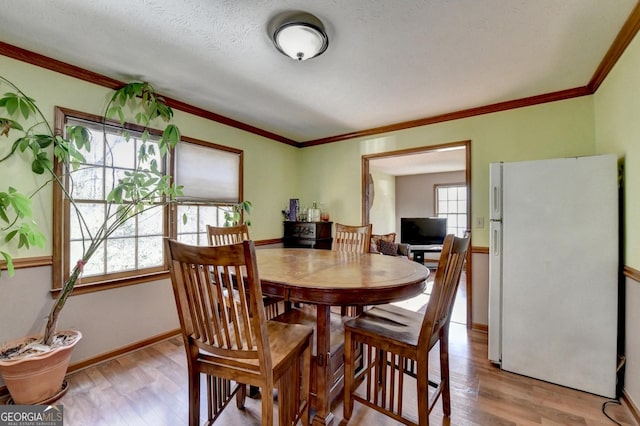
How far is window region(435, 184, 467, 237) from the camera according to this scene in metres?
6.81

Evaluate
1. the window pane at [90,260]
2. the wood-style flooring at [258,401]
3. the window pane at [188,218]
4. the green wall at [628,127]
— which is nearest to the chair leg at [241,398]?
the wood-style flooring at [258,401]

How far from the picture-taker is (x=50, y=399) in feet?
5.80

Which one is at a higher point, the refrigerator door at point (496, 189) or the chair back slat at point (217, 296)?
the refrigerator door at point (496, 189)

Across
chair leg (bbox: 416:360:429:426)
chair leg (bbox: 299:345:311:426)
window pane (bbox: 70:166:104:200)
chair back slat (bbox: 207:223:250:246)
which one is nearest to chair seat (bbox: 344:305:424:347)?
chair leg (bbox: 416:360:429:426)

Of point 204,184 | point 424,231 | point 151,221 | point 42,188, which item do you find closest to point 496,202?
point 204,184

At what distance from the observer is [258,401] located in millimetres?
1774

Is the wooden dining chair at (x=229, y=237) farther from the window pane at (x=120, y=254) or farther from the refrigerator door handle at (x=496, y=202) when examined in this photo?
the refrigerator door handle at (x=496, y=202)

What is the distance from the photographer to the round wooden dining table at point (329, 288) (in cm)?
134

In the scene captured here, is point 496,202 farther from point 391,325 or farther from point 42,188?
point 42,188

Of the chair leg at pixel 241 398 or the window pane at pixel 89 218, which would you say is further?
the window pane at pixel 89 218

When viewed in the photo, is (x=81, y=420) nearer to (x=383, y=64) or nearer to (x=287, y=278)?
(x=287, y=278)

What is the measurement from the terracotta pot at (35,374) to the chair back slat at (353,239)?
2182 mm

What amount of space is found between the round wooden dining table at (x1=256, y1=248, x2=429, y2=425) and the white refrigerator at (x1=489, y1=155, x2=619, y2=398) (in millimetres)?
911

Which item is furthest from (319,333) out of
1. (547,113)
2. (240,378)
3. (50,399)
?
(547,113)
